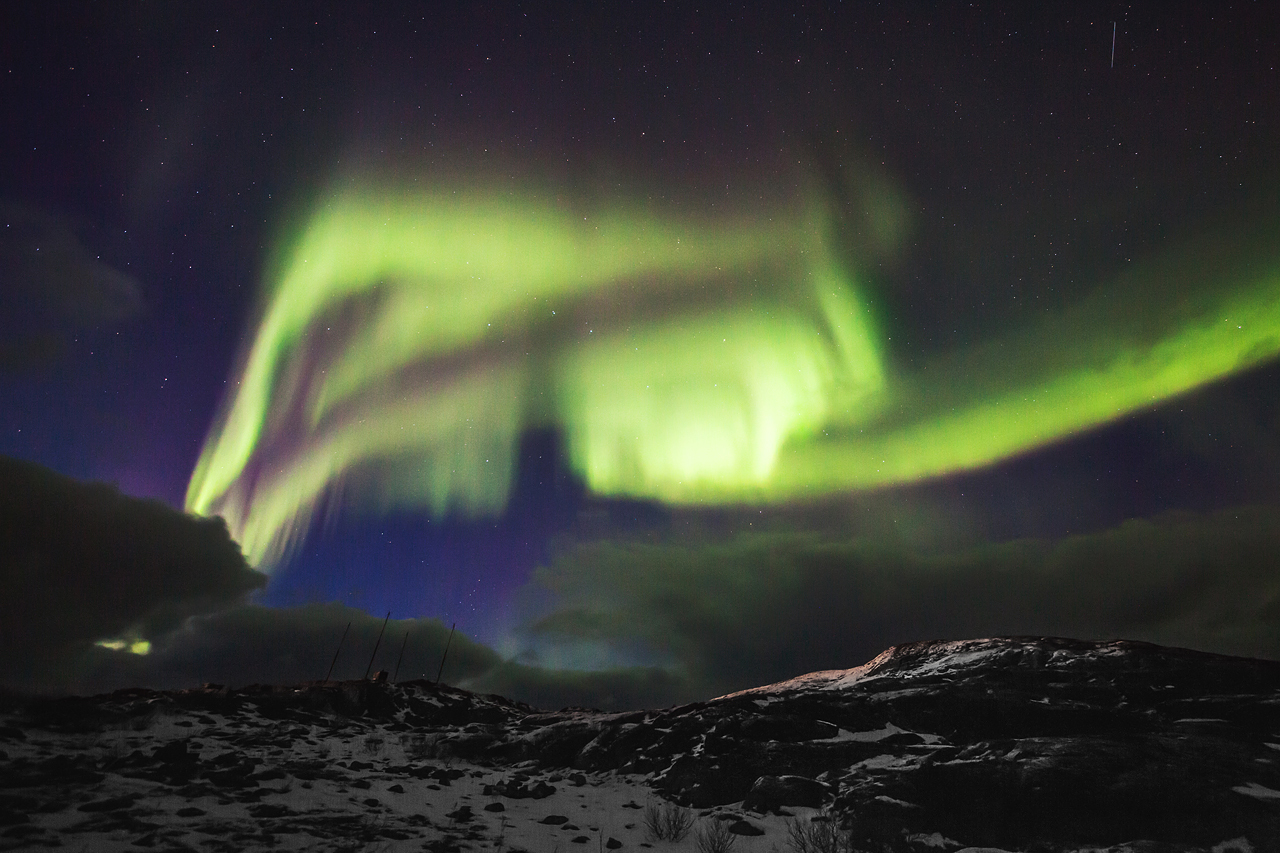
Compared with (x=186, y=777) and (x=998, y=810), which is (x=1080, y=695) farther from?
(x=186, y=777)

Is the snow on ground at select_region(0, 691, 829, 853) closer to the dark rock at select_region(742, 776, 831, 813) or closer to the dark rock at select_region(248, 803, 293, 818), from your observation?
the dark rock at select_region(248, 803, 293, 818)

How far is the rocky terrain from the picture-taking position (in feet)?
79.5

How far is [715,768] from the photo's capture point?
3631 cm

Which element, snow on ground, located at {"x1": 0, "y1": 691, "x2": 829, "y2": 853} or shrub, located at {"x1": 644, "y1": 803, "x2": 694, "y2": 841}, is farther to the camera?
shrub, located at {"x1": 644, "y1": 803, "x2": 694, "y2": 841}

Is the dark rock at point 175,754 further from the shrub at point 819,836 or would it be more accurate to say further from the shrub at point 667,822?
the shrub at point 819,836

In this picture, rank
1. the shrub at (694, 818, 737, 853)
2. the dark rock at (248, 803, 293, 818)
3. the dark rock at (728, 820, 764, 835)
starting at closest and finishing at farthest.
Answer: the dark rock at (248, 803, 293, 818), the shrub at (694, 818, 737, 853), the dark rock at (728, 820, 764, 835)

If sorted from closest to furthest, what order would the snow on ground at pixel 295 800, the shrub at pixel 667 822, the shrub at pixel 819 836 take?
1. the snow on ground at pixel 295 800
2. the shrub at pixel 819 836
3. the shrub at pixel 667 822

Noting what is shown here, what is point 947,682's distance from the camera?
4881 centimetres

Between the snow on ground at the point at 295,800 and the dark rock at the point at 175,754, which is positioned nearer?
the snow on ground at the point at 295,800

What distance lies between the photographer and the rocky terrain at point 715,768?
24.2m

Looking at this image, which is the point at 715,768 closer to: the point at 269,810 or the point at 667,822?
the point at 667,822

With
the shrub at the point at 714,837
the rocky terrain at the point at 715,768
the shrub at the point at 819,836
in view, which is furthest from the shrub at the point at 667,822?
Result: the shrub at the point at 819,836

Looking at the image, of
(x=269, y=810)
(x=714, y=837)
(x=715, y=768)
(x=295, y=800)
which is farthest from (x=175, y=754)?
(x=715, y=768)

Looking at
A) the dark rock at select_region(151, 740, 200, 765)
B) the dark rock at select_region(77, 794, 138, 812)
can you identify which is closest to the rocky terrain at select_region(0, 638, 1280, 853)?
the dark rock at select_region(77, 794, 138, 812)
